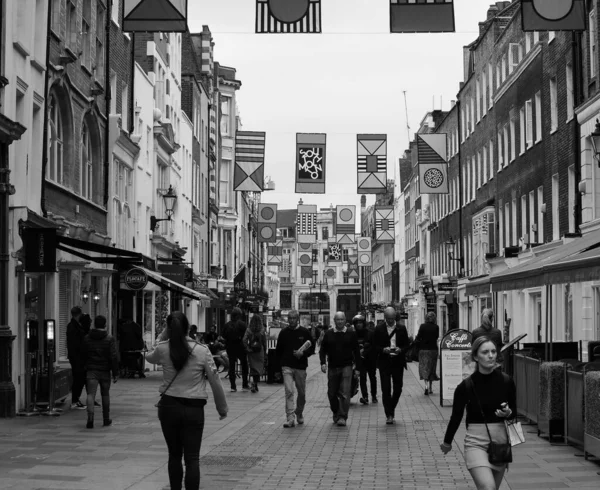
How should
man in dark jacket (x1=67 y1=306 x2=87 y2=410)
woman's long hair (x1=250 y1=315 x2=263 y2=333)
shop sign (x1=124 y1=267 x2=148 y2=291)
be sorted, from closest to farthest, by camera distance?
man in dark jacket (x1=67 y1=306 x2=87 y2=410) < woman's long hair (x1=250 y1=315 x2=263 y2=333) < shop sign (x1=124 y1=267 x2=148 y2=291)

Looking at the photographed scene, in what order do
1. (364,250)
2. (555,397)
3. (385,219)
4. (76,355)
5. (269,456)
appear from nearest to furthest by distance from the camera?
(269,456), (555,397), (76,355), (385,219), (364,250)

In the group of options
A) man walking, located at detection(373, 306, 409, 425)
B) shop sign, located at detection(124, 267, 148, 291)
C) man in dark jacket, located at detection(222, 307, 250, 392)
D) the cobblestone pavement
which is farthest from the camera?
shop sign, located at detection(124, 267, 148, 291)

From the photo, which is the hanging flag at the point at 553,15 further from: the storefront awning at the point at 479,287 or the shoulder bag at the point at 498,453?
the shoulder bag at the point at 498,453

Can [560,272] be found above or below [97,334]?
above

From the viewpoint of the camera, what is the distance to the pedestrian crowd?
830 centimetres

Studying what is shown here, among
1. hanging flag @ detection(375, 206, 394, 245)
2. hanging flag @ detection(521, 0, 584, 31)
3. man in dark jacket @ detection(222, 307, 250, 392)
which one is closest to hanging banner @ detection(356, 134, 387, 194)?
man in dark jacket @ detection(222, 307, 250, 392)

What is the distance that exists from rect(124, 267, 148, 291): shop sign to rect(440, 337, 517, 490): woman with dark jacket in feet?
65.7

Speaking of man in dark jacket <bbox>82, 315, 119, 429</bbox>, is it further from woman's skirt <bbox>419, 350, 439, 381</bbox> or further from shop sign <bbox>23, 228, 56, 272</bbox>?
woman's skirt <bbox>419, 350, 439, 381</bbox>

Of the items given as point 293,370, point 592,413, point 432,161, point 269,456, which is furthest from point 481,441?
point 432,161

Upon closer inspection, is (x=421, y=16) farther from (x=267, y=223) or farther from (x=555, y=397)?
(x=267, y=223)

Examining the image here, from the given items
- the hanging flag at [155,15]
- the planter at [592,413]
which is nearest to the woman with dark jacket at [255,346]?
the hanging flag at [155,15]

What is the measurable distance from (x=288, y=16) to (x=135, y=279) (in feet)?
41.3

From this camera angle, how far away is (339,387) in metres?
17.6

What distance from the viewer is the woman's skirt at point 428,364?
2491cm
